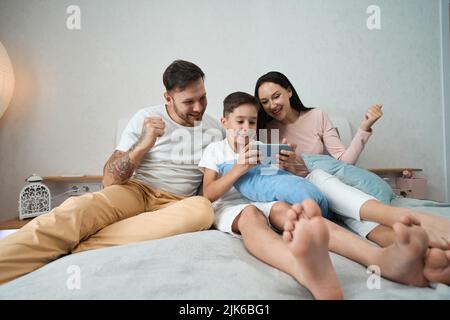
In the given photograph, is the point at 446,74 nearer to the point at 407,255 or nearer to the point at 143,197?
the point at 407,255

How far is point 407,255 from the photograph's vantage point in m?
0.45

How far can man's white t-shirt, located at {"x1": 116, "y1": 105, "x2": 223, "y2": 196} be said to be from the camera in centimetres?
111

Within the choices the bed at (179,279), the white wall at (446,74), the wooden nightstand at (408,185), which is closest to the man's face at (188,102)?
the bed at (179,279)

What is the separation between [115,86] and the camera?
1.73 m

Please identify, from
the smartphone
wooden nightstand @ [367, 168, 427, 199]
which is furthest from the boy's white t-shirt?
wooden nightstand @ [367, 168, 427, 199]

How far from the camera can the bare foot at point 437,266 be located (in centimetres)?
45

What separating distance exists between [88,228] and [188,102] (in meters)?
0.62

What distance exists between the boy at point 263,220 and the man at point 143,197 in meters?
0.10

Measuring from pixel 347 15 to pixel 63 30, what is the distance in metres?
1.94

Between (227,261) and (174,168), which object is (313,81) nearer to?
(174,168)

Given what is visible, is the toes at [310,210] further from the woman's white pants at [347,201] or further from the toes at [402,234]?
the woman's white pants at [347,201]

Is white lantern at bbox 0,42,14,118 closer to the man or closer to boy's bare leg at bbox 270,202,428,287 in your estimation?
the man

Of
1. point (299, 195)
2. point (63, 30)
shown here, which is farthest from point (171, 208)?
point (63, 30)
